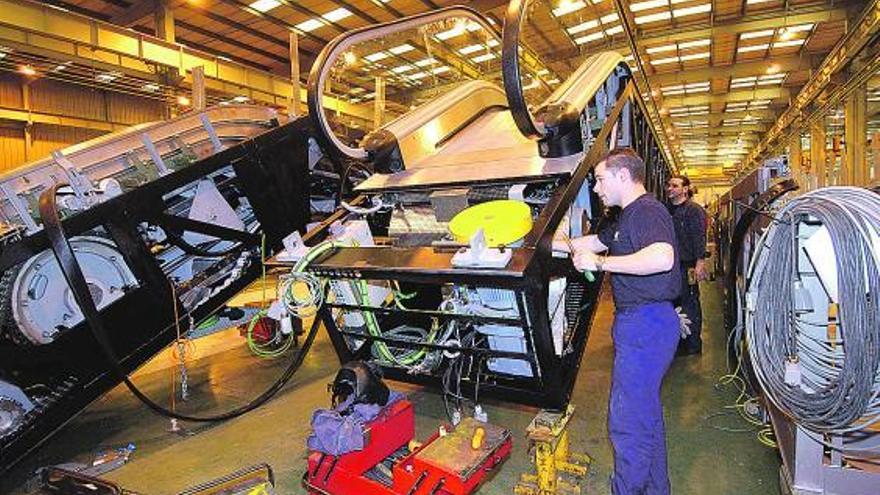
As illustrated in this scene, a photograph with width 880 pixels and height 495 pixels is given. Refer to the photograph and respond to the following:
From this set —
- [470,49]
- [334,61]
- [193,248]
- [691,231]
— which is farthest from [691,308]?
[470,49]

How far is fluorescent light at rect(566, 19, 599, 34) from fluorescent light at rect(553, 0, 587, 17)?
0.71 m

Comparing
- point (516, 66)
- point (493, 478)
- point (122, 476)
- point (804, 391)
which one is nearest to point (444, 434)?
point (493, 478)

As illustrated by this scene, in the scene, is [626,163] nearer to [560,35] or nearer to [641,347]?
[641,347]

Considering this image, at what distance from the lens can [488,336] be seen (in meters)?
2.48

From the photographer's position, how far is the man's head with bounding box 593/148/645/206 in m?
2.20

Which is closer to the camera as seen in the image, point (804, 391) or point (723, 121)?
point (804, 391)

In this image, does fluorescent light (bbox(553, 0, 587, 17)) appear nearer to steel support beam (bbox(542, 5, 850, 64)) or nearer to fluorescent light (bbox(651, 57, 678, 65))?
steel support beam (bbox(542, 5, 850, 64))

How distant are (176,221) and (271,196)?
3.00 feet

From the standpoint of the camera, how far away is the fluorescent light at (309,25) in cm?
841

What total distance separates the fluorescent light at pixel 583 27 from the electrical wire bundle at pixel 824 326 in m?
7.78

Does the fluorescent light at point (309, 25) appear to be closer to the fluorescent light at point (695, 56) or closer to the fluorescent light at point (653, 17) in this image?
the fluorescent light at point (653, 17)

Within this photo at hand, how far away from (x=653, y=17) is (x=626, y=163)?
807 cm

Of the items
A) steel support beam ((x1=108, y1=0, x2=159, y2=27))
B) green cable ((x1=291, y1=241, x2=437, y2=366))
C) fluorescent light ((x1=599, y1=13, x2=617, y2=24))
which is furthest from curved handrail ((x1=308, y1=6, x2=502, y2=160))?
fluorescent light ((x1=599, y1=13, x2=617, y2=24))

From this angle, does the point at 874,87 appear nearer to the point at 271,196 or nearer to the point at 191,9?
the point at 271,196
